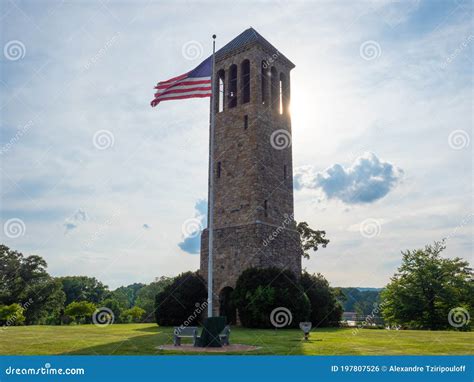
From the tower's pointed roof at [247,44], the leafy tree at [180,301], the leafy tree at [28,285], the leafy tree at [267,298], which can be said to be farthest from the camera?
the leafy tree at [28,285]

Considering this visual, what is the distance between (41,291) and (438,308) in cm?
4170

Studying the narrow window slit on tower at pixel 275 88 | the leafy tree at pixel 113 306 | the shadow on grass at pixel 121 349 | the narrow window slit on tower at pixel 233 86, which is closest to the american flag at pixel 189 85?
the shadow on grass at pixel 121 349

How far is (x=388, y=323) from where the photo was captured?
35188 millimetres

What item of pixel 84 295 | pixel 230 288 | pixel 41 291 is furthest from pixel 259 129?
pixel 84 295

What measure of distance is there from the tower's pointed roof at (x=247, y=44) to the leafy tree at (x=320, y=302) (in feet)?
48.7

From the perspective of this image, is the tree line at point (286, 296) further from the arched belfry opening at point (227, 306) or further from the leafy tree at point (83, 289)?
the leafy tree at point (83, 289)

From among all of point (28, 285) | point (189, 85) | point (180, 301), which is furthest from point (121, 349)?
point (28, 285)

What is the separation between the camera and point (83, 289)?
7675cm

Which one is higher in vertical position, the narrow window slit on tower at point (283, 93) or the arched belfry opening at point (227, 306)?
the narrow window slit on tower at point (283, 93)

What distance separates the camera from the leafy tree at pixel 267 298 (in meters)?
20.6

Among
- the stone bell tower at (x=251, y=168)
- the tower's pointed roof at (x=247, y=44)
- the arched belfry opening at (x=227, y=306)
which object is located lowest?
the arched belfry opening at (x=227, y=306)

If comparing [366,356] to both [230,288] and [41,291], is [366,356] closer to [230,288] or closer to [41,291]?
[230,288]

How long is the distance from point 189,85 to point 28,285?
4174 cm

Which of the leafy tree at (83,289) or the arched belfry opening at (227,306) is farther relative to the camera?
the leafy tree at (83,289)
